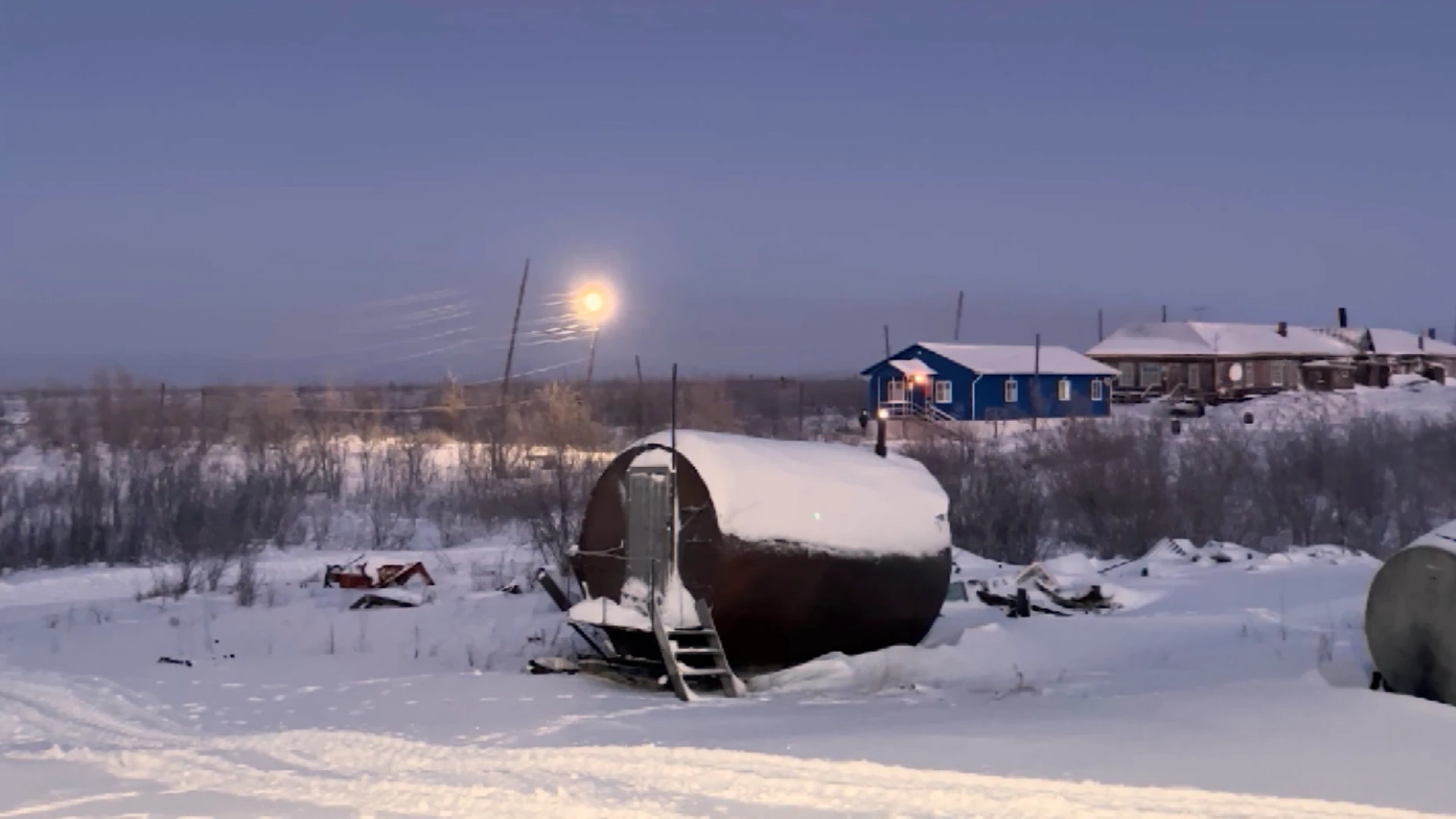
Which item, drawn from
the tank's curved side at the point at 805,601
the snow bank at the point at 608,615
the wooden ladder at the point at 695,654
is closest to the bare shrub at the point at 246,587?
the snow bank at the point at 608,615

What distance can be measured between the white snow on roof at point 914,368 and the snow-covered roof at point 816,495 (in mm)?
40484

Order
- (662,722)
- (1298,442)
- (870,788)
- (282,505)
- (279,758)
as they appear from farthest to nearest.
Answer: (1298,442) < (282,505) < (662,722) < (279,758) < (870,788)

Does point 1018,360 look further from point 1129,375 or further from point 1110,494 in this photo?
point 1110,494

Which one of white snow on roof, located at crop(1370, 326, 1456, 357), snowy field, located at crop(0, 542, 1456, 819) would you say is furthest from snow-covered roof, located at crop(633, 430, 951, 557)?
white snow on roof, located at crop(1370, 326, 1456, 357)

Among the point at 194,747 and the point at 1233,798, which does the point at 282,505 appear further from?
the point at 1233,798

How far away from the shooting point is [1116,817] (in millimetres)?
8156

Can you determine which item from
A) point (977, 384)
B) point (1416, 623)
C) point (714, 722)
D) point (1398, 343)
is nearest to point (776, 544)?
point (714, 722)

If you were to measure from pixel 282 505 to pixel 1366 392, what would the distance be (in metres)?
47.8

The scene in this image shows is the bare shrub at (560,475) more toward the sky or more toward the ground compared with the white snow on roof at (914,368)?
more toward the ground

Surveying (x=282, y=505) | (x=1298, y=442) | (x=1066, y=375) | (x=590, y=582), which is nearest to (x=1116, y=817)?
(x=590, y=582)

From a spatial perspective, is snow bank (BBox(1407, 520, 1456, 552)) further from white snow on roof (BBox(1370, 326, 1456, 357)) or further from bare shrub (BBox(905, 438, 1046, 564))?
white snow on roof (BBox(1370, 326, 1456, 357))

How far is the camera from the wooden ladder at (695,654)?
14516mm

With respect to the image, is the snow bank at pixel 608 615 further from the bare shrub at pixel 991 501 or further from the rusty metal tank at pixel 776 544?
the bare shrub at pixel 991 501

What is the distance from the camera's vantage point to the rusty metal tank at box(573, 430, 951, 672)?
15328 mm
